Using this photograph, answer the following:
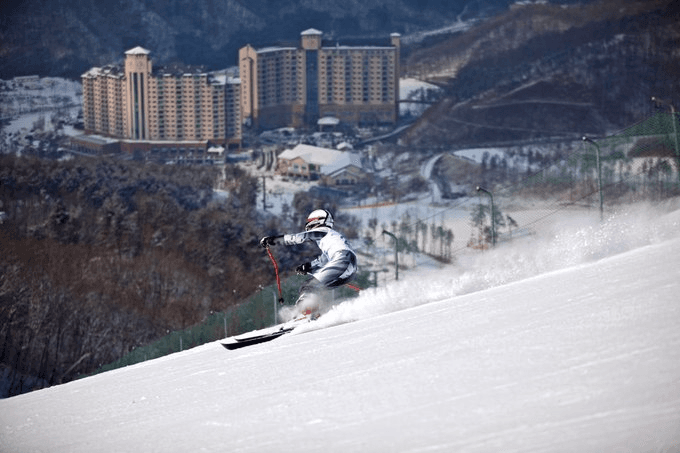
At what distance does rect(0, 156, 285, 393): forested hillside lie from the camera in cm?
1307

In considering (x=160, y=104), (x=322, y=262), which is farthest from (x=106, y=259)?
(x=160, y=104)

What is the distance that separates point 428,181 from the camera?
36.0 meters

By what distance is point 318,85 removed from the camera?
51250 mm

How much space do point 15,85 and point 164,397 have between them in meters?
47.2

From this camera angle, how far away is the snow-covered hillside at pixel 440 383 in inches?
111

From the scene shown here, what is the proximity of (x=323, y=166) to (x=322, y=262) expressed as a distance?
34.6 meters

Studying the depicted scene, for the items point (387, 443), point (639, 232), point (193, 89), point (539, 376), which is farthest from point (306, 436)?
point (193, 89)

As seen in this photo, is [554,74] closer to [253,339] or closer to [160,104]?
[160,104]

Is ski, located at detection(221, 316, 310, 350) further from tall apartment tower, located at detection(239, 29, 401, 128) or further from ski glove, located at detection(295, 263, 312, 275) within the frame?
tall apartment tower, located at detection(239, 29, 401, 128)

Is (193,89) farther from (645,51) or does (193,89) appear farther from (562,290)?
(562,290)

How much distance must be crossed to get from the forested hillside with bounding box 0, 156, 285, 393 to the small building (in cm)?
544

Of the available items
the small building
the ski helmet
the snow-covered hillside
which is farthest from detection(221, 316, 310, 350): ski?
the small building

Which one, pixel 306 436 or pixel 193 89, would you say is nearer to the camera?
pixel 306 436

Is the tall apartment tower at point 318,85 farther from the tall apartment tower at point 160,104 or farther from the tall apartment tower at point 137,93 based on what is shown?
the tall apartment tower at point 137,93
